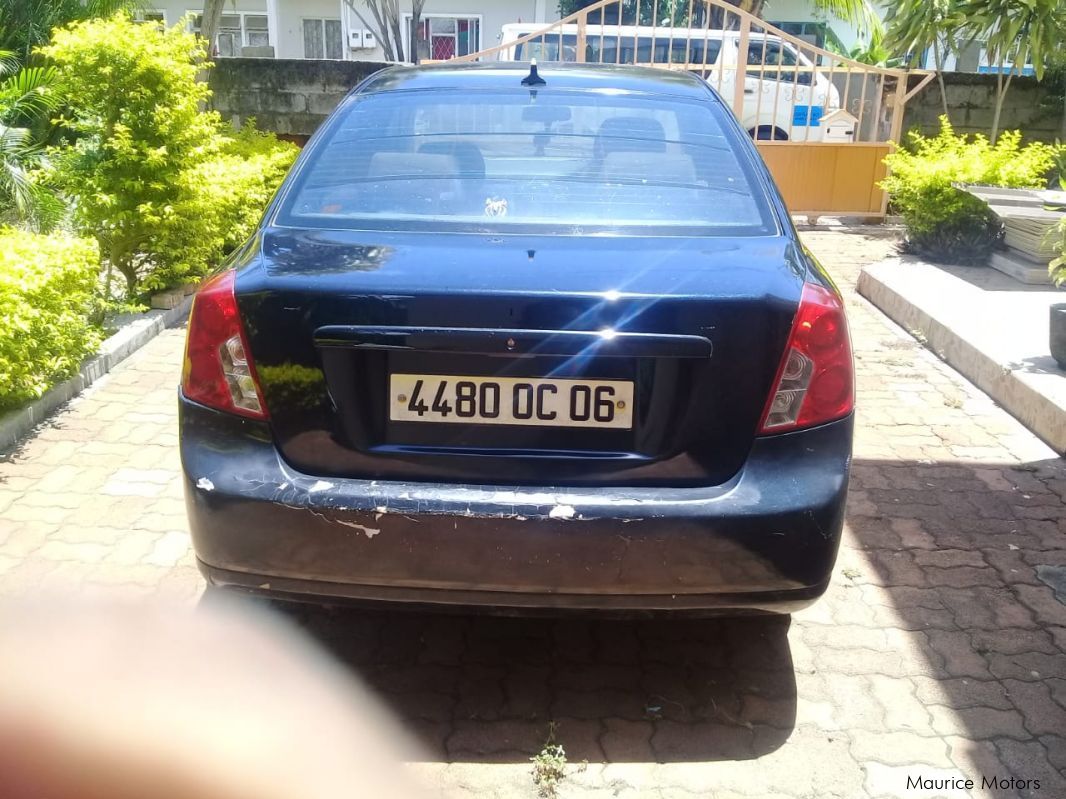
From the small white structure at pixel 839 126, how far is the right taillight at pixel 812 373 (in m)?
9.05

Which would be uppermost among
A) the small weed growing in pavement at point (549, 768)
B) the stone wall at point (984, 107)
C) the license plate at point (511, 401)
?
the stone wall at point (984, 107)

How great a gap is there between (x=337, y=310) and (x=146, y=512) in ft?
6.28

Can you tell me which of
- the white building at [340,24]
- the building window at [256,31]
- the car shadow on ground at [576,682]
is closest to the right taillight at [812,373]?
the car shadow on ground at [576,682]

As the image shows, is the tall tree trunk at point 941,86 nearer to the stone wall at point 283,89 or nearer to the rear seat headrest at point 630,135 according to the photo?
the stone wall at point 283,89

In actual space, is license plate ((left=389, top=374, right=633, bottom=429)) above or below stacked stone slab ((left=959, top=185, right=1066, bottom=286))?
above

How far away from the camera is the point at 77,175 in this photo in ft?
19.7

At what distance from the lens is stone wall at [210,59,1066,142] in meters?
11.1

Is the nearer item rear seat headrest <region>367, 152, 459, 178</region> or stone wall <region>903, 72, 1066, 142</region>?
rear seat headrest <region>367, 152, 459, 178</region>

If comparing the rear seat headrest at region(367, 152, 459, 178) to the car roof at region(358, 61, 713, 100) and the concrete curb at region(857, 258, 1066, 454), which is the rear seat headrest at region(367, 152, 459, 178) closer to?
the car roof at region(358, 61, 713, 100)

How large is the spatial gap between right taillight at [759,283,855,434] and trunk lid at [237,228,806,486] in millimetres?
37

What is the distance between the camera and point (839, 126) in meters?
11.1

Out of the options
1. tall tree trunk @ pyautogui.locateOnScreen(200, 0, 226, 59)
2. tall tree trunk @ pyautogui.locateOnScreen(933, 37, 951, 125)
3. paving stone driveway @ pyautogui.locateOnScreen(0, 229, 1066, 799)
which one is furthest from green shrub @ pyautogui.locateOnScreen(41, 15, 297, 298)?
tall tree trunk @ pyautogui.locateOnScreen(933, 37, 951, 125)

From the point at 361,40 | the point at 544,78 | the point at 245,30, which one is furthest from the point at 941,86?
the point at 245,30

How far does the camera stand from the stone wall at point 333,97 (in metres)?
11.1
